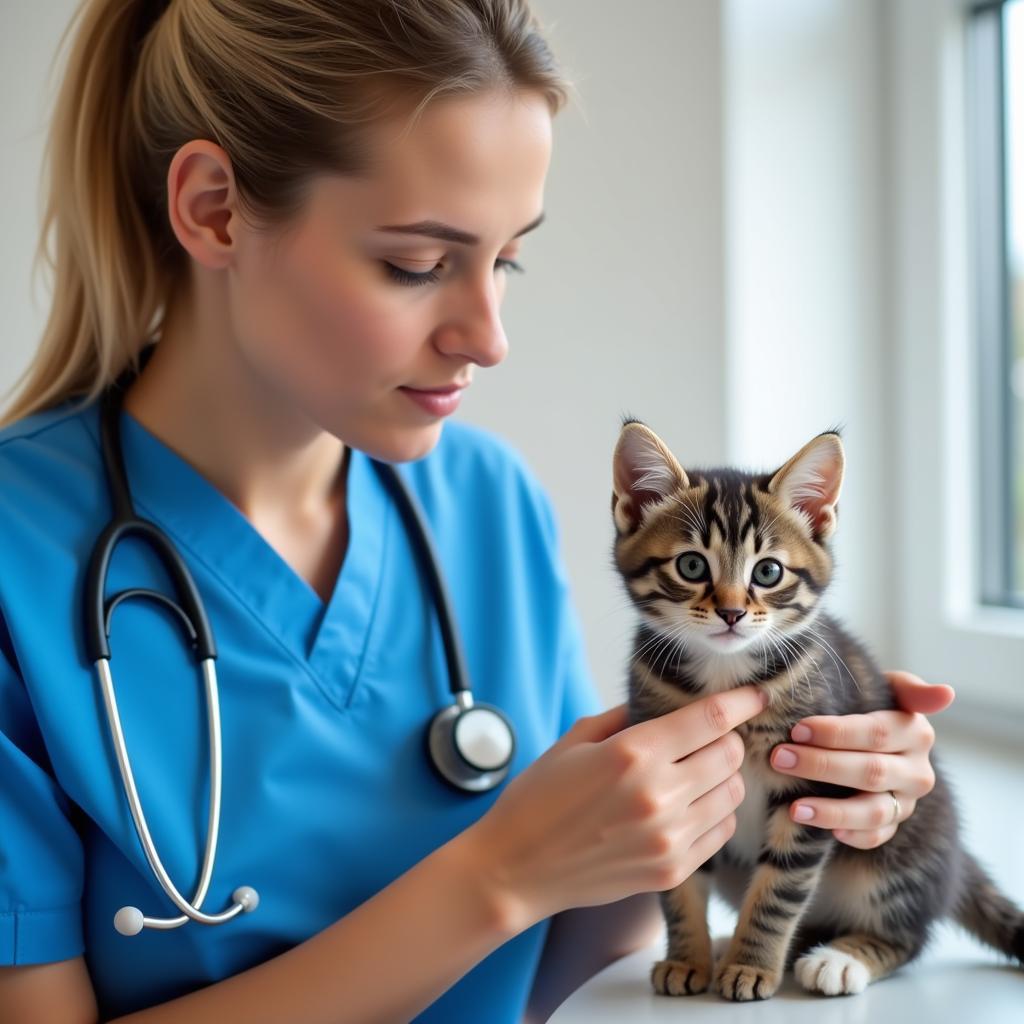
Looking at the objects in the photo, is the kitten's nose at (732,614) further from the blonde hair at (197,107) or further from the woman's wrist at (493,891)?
the blonde hair at (197,107)

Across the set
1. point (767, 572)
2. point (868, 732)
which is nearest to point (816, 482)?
point (767, 572)

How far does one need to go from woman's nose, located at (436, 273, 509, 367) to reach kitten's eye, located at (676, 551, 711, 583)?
0.85ft

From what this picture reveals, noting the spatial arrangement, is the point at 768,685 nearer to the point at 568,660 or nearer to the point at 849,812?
the point at 849,812

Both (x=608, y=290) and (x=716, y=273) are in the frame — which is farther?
(x=608, y=290)

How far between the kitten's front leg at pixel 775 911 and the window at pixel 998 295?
42.2 inches

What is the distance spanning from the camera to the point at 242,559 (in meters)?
1.13

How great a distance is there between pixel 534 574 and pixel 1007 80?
1.20 meters

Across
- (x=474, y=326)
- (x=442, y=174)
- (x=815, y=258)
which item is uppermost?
(x=815, y=258)

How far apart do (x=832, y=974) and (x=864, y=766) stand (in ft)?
0.60

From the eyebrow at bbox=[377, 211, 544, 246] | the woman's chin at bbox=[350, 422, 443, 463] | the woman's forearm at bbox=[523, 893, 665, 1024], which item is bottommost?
the woman's forearm at bbox=[523, 893, 665, 1024]

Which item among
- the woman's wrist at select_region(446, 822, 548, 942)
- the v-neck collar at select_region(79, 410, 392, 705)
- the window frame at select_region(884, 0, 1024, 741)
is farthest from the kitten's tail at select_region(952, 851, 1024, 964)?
the window frame at select_region(884, 0, 1024, 741)

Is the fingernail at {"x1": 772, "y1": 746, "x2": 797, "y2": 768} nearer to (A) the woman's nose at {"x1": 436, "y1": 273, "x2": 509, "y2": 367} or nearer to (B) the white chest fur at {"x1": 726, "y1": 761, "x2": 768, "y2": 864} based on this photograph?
(B) the white chest fur at {"x1": 726, "y1": 761, "x2": 768, "y2": 864}

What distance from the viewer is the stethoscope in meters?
0.94

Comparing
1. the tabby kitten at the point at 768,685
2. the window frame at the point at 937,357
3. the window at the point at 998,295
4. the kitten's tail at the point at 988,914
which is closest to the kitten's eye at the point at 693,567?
the tabby kitten at the point at 768,685
